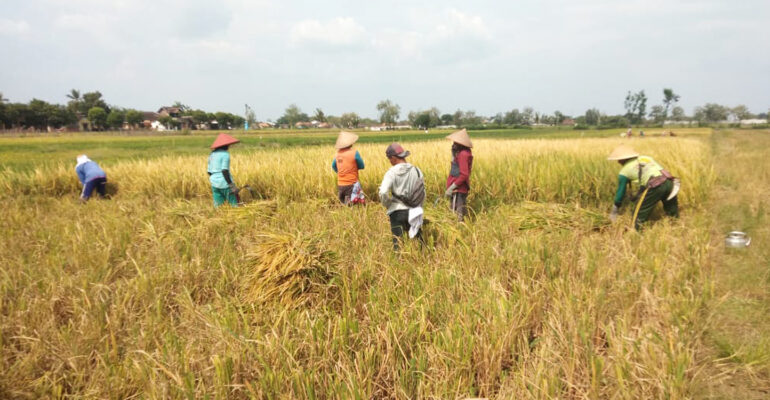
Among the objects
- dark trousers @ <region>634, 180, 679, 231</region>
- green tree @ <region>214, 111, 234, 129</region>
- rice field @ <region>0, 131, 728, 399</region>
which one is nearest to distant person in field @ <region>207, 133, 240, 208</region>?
rice field @ <region>0, 131, 728, 399</region>

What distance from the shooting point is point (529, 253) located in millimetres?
3016

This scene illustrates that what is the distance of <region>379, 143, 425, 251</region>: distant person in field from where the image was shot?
11.1ft

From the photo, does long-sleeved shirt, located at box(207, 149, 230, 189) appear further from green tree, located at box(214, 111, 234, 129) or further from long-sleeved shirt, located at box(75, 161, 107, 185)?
green tree, located at box(214, 111, 234, 129)

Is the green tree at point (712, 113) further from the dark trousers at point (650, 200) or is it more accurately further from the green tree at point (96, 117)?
the green tree at point (96, 117)

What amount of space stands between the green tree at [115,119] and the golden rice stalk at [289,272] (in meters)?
85.8

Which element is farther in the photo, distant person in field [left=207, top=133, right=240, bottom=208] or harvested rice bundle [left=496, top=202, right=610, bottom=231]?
distant person in field [left=207, top=133, right=240, bottom=208]

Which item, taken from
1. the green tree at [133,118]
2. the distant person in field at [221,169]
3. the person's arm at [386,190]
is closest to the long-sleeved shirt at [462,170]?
the person's arm at [386,190]

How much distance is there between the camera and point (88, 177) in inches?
258

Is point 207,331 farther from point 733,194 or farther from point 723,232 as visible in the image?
point 733,194

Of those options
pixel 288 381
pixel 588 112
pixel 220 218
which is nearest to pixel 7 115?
pixel 220 218

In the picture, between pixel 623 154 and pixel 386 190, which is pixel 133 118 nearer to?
pixel 386 190

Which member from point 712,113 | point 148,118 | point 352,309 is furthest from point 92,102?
point 712,113

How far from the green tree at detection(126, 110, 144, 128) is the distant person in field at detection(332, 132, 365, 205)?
8623 centimetres

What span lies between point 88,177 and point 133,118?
8253 cm
